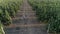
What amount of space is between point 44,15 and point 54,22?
451 centimetres

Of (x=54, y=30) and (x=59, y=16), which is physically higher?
(x=59, y=16)

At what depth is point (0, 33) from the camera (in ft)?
38.6

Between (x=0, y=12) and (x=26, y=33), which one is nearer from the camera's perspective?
(x=26, y=33)

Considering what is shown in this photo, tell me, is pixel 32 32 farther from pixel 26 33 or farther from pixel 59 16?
pixel 59 16

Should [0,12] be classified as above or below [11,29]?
above

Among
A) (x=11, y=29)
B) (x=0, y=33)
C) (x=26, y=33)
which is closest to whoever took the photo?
(x=0, y=33)

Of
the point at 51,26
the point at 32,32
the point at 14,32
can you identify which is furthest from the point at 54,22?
the point at 14,32

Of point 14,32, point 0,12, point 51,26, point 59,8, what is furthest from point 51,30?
point 0,12

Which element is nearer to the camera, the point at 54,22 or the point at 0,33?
the point at 0,33

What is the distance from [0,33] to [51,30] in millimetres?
2677

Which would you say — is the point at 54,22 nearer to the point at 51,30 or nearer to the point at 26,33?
the point at 51,30

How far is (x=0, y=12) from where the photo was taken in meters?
15.4

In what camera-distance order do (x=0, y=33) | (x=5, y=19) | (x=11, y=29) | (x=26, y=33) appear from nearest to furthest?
→ 1. (x=0, y=33)
2. (x=26, y=33)
3. (x=11, y=29)
4. (x=5, y=19)

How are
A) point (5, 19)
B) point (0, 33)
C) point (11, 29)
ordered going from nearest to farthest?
point (0, 33) → point (11, 29) → point (5, 19)
